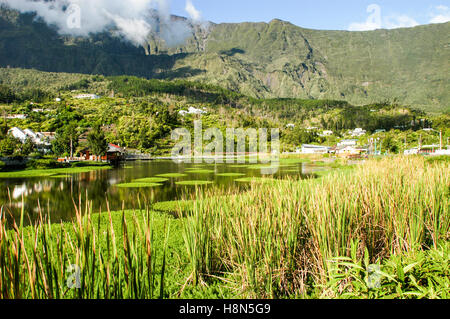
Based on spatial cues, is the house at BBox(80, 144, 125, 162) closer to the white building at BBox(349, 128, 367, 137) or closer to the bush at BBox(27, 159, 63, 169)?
the bush at BBox(27, 159, 63, 169)

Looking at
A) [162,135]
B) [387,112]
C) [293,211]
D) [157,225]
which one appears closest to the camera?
[293,211]

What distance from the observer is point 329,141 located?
69.9 meters

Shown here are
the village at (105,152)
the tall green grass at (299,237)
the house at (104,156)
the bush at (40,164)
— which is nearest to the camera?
the tall green grass at (299,237)

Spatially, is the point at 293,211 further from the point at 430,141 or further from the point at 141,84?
the point at 141,84

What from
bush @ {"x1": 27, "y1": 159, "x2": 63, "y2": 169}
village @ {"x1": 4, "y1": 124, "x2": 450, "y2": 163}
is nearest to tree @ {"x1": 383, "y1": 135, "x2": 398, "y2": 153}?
village @ {"x1": 4, "y1": 124, "x2": 450, "y2": 163}

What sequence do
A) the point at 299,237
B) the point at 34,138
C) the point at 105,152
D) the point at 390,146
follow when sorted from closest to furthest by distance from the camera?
1. the point at 299,237
2. the point at 105,152
3. the point at 390,146
4. the point at 34,138

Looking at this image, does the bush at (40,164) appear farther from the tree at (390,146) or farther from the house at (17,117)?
the house at (17,117)

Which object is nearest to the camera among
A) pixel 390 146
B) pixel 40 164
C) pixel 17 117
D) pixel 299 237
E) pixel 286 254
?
pixel 286 254

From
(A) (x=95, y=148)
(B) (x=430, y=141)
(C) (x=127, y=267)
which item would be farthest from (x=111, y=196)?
(B) (x=430, y=141)

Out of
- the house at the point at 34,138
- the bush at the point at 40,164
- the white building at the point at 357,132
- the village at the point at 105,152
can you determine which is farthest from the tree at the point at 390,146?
the house at the point at 34,138

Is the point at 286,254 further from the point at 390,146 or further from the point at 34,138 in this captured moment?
the point at 34,138

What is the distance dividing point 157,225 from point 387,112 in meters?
99.7

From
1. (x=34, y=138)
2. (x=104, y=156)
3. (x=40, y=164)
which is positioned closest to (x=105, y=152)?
(x=104, y=156)

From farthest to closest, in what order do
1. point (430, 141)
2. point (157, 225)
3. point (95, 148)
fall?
point (430, 141) < point (95, 148) < point (157, 225)
